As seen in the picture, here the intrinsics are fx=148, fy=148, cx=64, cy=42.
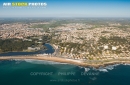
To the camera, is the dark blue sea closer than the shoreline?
Yes

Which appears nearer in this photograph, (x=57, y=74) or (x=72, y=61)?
(x=57, y=74)

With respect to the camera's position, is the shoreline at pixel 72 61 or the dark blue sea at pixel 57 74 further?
the shoreline at pixel 72 61

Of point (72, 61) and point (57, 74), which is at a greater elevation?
point (72, 61)

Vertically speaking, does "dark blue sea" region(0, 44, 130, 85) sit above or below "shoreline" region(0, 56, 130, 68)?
below

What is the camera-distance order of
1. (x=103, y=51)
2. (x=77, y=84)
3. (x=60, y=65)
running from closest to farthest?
(x=77, y=84) < (x=60, y=65) < (x=103, y=51)

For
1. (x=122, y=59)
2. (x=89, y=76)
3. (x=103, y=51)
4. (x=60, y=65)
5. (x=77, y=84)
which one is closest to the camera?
(x=77, y=84)

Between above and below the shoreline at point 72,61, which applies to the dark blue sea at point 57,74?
below

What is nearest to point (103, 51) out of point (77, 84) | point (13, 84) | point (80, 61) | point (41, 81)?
point (80, 61)

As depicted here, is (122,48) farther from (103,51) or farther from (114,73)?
(114,73)
